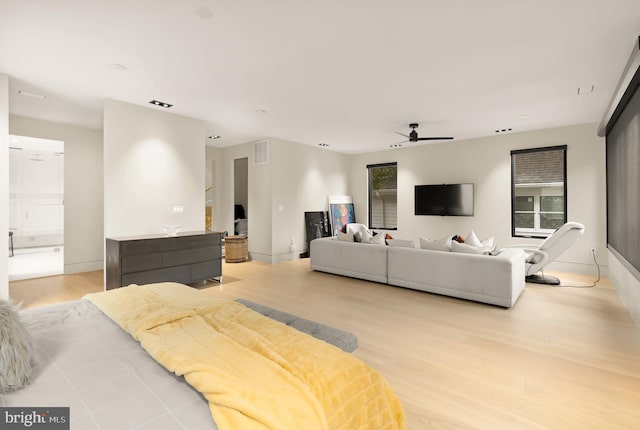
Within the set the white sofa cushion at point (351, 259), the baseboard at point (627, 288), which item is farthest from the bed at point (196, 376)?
the baseboard at point (627, 288)

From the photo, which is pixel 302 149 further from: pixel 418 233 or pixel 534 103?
pixel 534 103

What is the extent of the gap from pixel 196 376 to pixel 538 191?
7145mm

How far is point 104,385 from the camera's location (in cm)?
113

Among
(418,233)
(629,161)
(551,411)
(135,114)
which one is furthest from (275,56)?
(418,233)

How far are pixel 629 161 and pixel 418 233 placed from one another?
4444 mm

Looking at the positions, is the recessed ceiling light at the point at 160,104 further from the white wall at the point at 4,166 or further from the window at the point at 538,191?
the window at the point at 538,191

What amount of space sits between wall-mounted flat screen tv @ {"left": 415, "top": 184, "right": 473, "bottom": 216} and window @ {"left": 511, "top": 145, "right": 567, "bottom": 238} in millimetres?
880

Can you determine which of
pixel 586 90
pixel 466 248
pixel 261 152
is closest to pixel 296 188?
pixel 261 152

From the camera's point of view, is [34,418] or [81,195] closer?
[34,418]

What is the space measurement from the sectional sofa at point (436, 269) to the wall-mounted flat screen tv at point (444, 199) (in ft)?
8.80

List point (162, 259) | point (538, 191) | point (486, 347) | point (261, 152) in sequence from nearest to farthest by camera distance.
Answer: point (486, 347), point (162, 259), point (538, 191), point (261, 152)

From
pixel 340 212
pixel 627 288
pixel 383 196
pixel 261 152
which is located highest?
pixel 261 152

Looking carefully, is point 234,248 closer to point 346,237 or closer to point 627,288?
point 346,237

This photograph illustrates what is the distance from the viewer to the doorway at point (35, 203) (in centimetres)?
644
